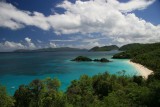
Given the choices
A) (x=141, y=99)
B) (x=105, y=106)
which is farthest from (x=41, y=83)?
(x=141, y=99)

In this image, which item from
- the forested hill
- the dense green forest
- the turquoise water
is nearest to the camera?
the dense green forest

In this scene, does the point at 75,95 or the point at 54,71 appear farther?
the point at 54,71

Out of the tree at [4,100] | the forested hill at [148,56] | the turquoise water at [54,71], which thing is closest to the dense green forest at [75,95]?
the tree at [4,100]

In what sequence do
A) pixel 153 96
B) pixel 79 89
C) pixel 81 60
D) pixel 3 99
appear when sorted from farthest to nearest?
pixel 81 60
pixel 79 89
pixel 3 99
pixel 153 96

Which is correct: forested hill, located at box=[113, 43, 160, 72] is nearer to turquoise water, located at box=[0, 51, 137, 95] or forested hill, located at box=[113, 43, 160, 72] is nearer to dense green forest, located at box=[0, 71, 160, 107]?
turquoise water, located at box=[0, 51, 137, 95]

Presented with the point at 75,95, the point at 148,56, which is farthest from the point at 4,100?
the point at 148,56

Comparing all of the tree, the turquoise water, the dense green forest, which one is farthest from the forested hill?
the tree

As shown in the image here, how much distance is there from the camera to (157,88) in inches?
571

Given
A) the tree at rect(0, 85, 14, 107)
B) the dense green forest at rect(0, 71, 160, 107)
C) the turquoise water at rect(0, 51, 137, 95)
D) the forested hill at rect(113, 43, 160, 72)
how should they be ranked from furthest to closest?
the forested hill at rect(113, 43, 160, 72)
the turquoise water at rect(0, 51, 137, 95)
the tree at rect(0, 85, 14, 107)
the dense green forest at rect(0, 71, 160, 107)

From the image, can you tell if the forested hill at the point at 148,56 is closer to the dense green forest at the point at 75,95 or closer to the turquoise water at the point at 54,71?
the turquoise water at the point at 54,71

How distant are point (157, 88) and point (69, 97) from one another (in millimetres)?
10874

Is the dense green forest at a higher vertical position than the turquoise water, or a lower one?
higher

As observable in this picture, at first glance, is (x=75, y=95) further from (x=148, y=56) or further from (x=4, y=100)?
(x=148, y=56)

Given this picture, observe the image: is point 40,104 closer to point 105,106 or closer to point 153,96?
point 105,106
